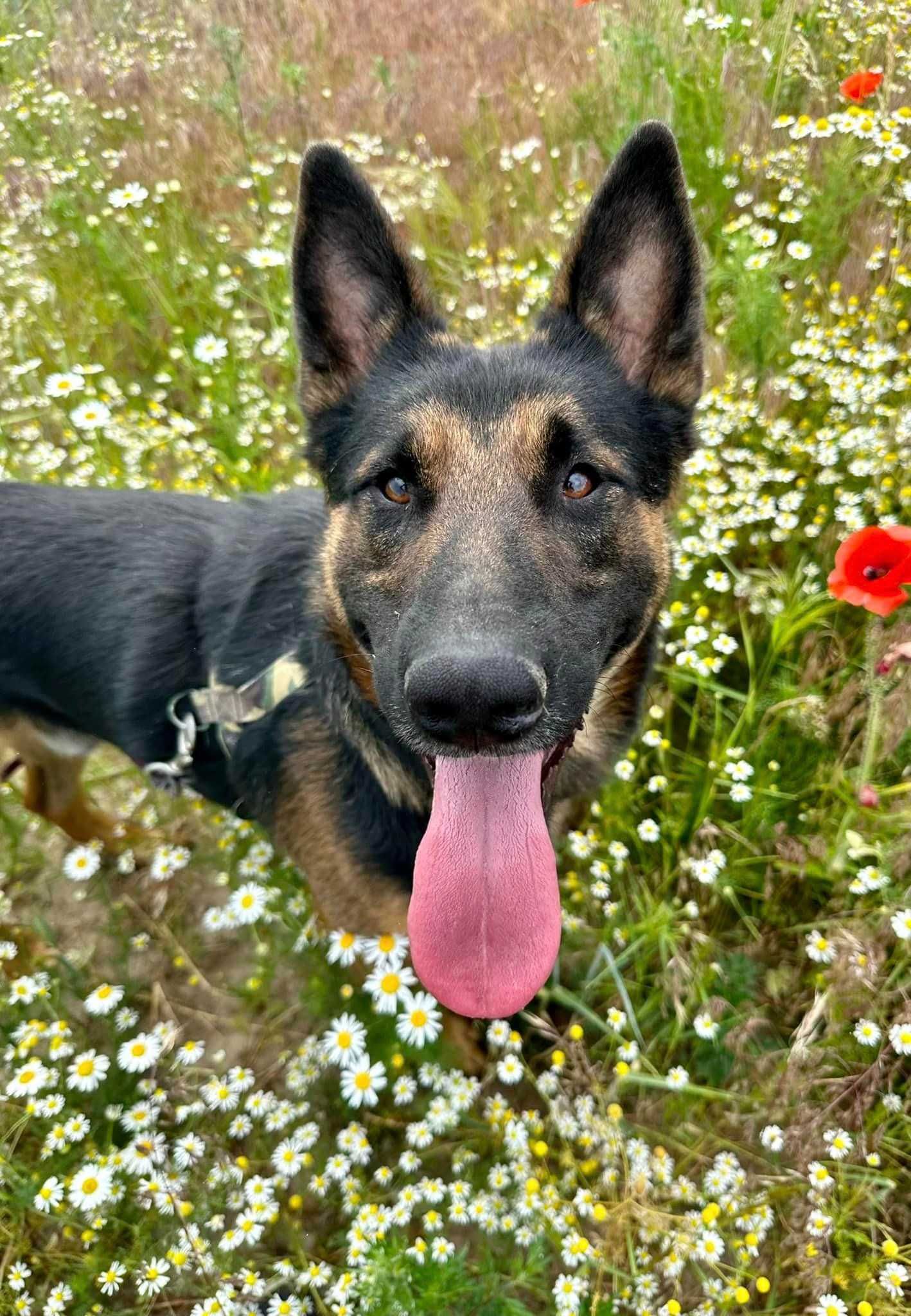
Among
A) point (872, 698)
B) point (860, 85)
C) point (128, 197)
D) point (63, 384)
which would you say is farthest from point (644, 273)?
point (128, 197)

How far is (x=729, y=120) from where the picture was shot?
4.12 meters

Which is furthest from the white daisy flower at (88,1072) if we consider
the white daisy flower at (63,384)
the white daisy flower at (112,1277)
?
the white daisy flower at (63,384)

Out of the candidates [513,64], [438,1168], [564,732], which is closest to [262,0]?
[513,64]

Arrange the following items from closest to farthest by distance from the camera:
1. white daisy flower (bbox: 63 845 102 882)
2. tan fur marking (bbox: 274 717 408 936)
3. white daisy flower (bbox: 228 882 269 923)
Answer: white daisy flower (bbox: 228 882 269 923) < tan fur marking (bbox: 274 717 408 936) < white daisy flower (bbox: 63 845 102 882)

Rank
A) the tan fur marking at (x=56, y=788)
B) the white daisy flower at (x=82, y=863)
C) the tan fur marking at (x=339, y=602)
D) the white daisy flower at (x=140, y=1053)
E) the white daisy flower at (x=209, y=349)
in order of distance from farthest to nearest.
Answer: the white daisy flower at (x=209, y=349) < the tan fur marking at (x=56, y=788) < the white daisy flower at (x=82, y=863) < the tan fur marking at (x=339, y=602) < the white daisy flower at (x=140, y=1053)

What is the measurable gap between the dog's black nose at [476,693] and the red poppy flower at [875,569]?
0.99m

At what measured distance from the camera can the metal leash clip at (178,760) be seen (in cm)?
256

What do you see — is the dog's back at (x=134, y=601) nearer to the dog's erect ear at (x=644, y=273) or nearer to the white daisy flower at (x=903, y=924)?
the dog's erect ear at (x=644, y=273)

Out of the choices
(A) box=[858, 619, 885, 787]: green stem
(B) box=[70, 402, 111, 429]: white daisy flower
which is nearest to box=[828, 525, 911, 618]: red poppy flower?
(A) box=[858, 619, 885, 787]: green stem

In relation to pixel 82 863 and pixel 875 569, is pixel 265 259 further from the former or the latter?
pixel 875 569

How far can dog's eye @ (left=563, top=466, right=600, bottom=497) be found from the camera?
6.73 feet

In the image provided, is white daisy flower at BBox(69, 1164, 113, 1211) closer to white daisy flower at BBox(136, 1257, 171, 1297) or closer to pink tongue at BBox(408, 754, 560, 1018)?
white daisy flower at BBox(136, 1257, 171, 1297)

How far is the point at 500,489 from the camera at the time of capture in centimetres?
196

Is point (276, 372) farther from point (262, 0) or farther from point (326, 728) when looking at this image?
point (262, 0)
